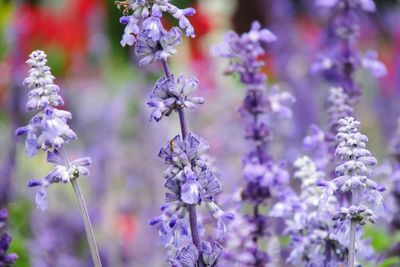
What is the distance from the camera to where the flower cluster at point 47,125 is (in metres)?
1.71

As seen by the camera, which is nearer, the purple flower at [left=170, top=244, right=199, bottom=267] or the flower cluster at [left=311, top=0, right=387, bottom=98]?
the purple flower at [left=170, top=244, right=199, bottom=267]

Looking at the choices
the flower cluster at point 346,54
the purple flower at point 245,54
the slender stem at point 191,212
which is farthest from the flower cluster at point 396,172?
the slender stem at point 191,212

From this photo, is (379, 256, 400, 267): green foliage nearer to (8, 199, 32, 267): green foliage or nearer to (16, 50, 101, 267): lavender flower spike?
(16, 50, 101, 267): lavender flower spike

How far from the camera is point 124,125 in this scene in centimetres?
531

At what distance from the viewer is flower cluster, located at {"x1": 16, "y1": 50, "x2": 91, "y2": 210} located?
1.71 metres

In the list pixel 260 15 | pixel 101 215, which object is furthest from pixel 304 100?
pixel 260 15

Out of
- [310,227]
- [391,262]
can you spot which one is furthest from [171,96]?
[391,262]

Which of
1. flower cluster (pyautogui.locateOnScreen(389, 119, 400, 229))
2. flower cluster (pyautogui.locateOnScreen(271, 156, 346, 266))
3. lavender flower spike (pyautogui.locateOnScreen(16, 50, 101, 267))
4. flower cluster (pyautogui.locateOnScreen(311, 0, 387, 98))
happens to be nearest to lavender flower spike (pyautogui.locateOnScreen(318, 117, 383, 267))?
flower cluster (pyautogui.locateOnScreen(271, 156, 346, 266))

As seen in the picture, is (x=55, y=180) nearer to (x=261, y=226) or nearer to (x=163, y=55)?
(x=163, y=55)

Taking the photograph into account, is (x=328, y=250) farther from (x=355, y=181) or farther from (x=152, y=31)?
(x=152, y=31)

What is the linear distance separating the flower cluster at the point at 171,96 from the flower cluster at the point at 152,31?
51mm

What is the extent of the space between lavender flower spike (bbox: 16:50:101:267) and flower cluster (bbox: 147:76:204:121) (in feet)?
0.55

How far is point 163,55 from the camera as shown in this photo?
167cm

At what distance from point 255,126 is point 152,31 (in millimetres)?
689
